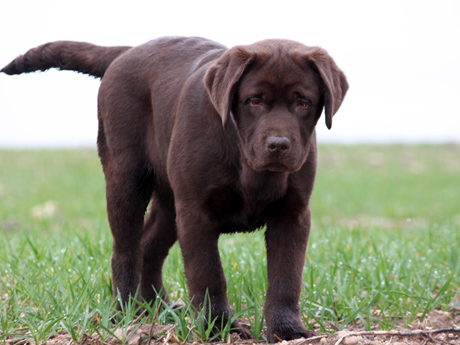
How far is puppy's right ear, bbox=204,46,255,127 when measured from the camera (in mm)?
3258

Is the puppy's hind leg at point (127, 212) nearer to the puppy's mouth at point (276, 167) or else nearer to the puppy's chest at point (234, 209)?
the puppy's chest at point (234, 209)

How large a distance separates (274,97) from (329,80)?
0.31 meters

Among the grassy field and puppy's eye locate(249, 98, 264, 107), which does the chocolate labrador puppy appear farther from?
the grassy field

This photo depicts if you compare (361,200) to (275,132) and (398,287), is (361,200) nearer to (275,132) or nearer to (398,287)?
(398,287)

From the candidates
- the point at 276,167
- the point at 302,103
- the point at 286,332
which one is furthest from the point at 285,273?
the point at 302,103

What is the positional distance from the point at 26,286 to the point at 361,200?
1002 centimetres

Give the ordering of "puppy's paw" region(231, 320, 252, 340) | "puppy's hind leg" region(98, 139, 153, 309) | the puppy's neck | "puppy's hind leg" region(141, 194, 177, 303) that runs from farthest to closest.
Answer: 1. "puppy's hind leg" region(141, 194, 177, 303)
2. "puppy's hind leg" region(98, 139, 153, 309)
3. "puppy's paw" region(231, 320, 252, 340)
4. the puppy's neck

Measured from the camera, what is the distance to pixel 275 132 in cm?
315

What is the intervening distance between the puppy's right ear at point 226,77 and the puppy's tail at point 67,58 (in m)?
1.45

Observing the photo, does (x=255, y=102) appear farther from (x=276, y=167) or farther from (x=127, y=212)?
(x=127, y=212)

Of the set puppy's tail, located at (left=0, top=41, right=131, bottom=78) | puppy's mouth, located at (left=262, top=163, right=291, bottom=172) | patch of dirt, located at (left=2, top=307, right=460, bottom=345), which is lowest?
patch of dirt, located at (left=2, top=307, right=460, bottom=345)

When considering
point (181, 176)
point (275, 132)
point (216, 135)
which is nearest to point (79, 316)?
point (181, 176)

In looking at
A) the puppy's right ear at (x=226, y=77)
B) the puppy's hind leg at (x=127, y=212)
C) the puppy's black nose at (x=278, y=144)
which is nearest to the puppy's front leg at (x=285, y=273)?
the puppy's black nose at (x=278, y=144)

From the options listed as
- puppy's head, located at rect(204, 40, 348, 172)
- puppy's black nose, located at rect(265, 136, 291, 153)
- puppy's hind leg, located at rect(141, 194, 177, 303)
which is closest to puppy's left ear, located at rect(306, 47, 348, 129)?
puppy's head, located at rect(204, 40, 348, 172)
